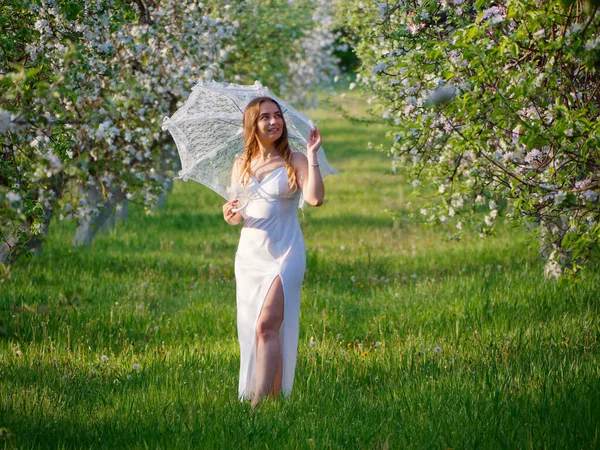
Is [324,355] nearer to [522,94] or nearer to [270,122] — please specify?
[270,122]

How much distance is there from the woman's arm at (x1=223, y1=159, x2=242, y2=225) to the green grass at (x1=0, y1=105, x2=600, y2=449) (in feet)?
3.84

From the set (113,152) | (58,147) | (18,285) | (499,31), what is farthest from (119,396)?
(113,152)

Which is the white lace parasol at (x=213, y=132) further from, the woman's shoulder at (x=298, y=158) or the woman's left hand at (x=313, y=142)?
the woman's left hand at (x=313, y=142)

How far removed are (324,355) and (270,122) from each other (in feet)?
6.70

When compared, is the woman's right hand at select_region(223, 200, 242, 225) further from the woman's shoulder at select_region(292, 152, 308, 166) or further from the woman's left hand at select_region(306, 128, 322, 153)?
the woman's left hand at select_region(306, 128, 322, 153)

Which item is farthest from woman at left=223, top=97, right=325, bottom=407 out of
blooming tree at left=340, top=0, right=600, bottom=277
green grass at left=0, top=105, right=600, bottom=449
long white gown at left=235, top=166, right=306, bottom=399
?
blooming tree at left=340, top=0, right=600, bottom=277

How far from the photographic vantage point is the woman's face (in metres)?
6.07

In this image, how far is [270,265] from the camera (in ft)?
19.2

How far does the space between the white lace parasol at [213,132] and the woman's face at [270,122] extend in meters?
0.33

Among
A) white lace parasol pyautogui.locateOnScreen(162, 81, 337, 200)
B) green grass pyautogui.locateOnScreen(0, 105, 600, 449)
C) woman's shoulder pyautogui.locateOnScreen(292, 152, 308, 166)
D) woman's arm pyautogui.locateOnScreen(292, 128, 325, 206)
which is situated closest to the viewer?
green grass pyautogui.locateOnScreen(0, 105, 600, 449)

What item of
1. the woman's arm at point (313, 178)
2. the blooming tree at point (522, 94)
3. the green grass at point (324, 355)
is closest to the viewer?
the blooming tree at point (522, 94)

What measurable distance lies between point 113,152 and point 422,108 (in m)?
5.22

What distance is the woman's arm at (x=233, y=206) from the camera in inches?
241

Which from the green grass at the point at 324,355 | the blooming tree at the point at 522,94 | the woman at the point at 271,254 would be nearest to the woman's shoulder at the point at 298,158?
the woman at the point at 271,254
